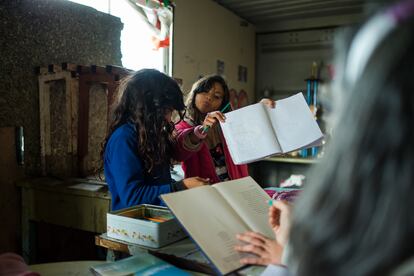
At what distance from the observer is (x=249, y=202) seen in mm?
1126

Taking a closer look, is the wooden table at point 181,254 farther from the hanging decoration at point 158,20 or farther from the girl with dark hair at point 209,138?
the hanging decoration at point 158,20

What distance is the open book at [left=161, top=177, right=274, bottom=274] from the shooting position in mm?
892

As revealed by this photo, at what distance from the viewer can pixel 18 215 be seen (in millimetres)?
2186

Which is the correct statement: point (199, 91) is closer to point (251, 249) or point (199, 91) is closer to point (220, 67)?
point (251, 249)

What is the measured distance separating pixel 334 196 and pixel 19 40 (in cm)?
230

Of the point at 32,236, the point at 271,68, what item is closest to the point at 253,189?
the point at 32,236

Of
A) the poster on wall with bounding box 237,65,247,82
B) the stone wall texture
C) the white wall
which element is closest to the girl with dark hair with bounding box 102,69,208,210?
the stone wall texture

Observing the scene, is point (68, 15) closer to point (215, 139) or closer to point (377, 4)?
point (215, 139)

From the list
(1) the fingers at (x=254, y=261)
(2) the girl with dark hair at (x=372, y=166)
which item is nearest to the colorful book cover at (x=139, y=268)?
(1) the fingers at (x=254, y=261)

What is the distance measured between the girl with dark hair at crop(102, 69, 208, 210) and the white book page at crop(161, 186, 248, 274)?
419mm

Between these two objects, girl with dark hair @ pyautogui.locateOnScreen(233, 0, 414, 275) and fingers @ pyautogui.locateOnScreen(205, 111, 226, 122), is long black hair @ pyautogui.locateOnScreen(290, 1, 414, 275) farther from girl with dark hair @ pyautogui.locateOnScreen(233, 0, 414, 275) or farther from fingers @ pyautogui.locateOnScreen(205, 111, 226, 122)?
fingers @ pyautogui.locateOnScreen(205, 111, 226, 122)

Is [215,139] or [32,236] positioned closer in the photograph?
[32,236]

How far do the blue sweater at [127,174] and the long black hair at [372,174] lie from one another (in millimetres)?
1115

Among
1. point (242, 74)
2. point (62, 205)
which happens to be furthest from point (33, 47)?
point (242, 74)
